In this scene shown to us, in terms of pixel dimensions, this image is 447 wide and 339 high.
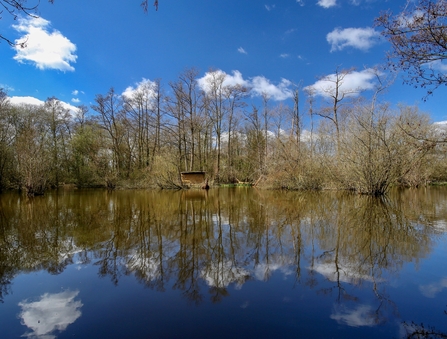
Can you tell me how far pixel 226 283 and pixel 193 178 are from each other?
62.5 feet

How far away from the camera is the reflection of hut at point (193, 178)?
21.5m

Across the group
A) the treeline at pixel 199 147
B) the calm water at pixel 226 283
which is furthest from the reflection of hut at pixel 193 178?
the calm water at pixel 226 283

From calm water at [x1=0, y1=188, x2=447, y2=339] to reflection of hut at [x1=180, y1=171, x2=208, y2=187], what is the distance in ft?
52.0

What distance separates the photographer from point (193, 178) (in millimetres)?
21844

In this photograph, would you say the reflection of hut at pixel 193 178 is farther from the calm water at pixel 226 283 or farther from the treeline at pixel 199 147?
the calm water at pixel 226 283

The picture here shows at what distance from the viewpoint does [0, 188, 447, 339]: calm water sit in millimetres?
2148

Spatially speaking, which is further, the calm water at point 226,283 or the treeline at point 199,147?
the treeline at point 199,147

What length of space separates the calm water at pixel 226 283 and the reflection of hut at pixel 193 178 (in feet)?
52.0

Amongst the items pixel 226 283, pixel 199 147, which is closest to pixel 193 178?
pixel 199 147

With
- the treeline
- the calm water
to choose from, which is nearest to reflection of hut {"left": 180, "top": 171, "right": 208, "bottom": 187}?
the treeline

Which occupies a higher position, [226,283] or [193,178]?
[193,178]

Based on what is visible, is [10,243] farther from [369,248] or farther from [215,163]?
[215,163]

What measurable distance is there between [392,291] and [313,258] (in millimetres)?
1150

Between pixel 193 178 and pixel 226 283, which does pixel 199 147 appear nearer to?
pixel 193 178
